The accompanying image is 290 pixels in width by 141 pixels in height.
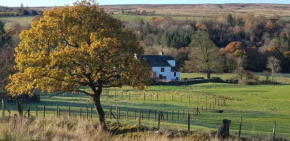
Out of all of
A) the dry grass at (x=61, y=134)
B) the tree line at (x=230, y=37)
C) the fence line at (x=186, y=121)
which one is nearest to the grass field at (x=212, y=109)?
the fence line at (x=186, y=121)

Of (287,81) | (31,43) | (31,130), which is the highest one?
(31,43)

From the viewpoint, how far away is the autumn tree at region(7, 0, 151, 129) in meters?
21.2

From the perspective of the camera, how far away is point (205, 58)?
313 ft

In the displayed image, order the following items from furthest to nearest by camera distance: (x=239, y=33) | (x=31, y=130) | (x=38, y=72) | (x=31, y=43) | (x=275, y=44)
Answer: (x=239, y=33)
(x=275, y=44)
(x=31, y=43)
(x=38, y=72)
(x=31, y=130)

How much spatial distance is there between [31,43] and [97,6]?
4324mm

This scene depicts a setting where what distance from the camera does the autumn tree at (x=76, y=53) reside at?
21172mm

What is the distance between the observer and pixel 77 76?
917 inches

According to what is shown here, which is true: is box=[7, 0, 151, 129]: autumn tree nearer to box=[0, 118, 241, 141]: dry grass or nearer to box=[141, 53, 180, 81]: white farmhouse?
box=[0, 118, 241, 141]: dry grass

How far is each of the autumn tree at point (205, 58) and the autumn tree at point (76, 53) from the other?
7226 centimetres

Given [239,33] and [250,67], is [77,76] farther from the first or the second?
[239,33]

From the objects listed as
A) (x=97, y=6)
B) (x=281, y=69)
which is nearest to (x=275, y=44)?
(x=281, y=69)

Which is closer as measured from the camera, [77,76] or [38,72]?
[38,72]

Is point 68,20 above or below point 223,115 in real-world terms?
above

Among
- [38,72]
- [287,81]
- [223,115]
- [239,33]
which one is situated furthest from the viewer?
[239,33]
